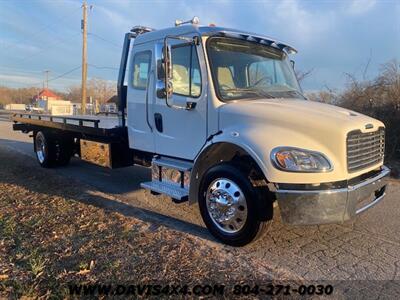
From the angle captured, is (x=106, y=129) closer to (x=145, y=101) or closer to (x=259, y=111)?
(x=145, y=101)

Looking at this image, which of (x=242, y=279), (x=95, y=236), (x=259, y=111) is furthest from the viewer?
(x=95, y=236)

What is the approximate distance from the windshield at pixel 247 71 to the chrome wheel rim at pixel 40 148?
6187 millimetres

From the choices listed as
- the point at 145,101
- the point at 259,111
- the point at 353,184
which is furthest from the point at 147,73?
the point at 353,184

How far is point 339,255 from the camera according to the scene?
4.33 metres

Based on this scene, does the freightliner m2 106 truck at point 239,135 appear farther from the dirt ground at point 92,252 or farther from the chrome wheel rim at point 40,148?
the chrome wheel rim at point 40,148

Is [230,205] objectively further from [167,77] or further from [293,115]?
[167,77]

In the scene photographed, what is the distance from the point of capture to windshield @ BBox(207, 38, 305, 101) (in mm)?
5000

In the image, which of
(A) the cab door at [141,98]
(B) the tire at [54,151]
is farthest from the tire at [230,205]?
(B) the tire at [54,151]

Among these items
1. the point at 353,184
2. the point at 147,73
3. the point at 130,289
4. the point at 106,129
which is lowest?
the point at 130,289

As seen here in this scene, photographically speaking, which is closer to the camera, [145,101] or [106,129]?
[145,101]

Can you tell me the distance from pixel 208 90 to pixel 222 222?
1673 mm

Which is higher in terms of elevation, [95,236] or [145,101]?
[145,101]

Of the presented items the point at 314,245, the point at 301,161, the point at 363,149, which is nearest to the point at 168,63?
the point at 301,161

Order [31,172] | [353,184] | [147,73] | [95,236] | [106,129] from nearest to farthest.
Result: [353,184]
[95,236]
[147,73]
[106,129]
[31,172]
